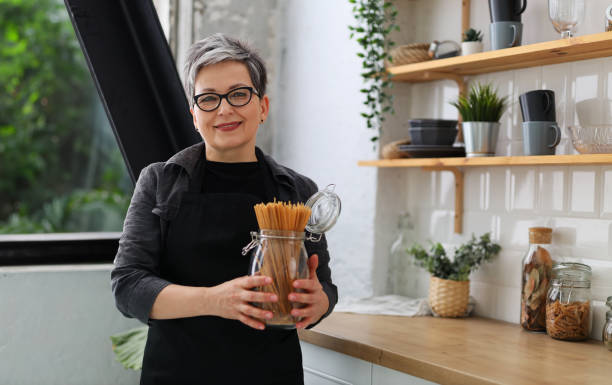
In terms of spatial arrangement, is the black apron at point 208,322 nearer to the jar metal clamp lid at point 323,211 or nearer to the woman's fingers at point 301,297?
the jar metal clamp lid at point 323,211

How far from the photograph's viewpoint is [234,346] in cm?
165

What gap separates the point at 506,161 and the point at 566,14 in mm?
493

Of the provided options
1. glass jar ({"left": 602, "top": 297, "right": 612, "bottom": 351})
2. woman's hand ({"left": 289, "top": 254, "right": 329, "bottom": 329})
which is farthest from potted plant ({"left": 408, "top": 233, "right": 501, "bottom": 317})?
woman's hand ({"left": 289, "top": 254, "right": 329, "bottom": 329})

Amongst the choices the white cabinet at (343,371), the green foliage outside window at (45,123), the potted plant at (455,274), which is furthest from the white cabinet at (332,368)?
the green foliage outside window at (45,123)

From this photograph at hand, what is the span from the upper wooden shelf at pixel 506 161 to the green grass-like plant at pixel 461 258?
12.1 inches

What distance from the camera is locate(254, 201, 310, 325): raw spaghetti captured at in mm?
1410

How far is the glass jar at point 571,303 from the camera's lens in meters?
2.05

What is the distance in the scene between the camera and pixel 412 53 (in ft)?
8.32

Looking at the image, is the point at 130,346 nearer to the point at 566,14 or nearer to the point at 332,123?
the point at 332,123

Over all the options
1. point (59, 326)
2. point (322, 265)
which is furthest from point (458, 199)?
point (59, 326)

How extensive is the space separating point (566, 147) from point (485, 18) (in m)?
0.61

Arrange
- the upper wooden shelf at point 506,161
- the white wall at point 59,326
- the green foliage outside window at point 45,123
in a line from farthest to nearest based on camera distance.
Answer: the green foliage outside window at point 45,123, the white wall at point 59,326, the upper wooden shelf at point 506,161

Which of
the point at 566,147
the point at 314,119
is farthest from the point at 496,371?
the point at 314,119

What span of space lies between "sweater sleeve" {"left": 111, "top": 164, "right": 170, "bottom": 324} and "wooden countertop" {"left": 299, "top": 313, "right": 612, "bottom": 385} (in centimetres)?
69
